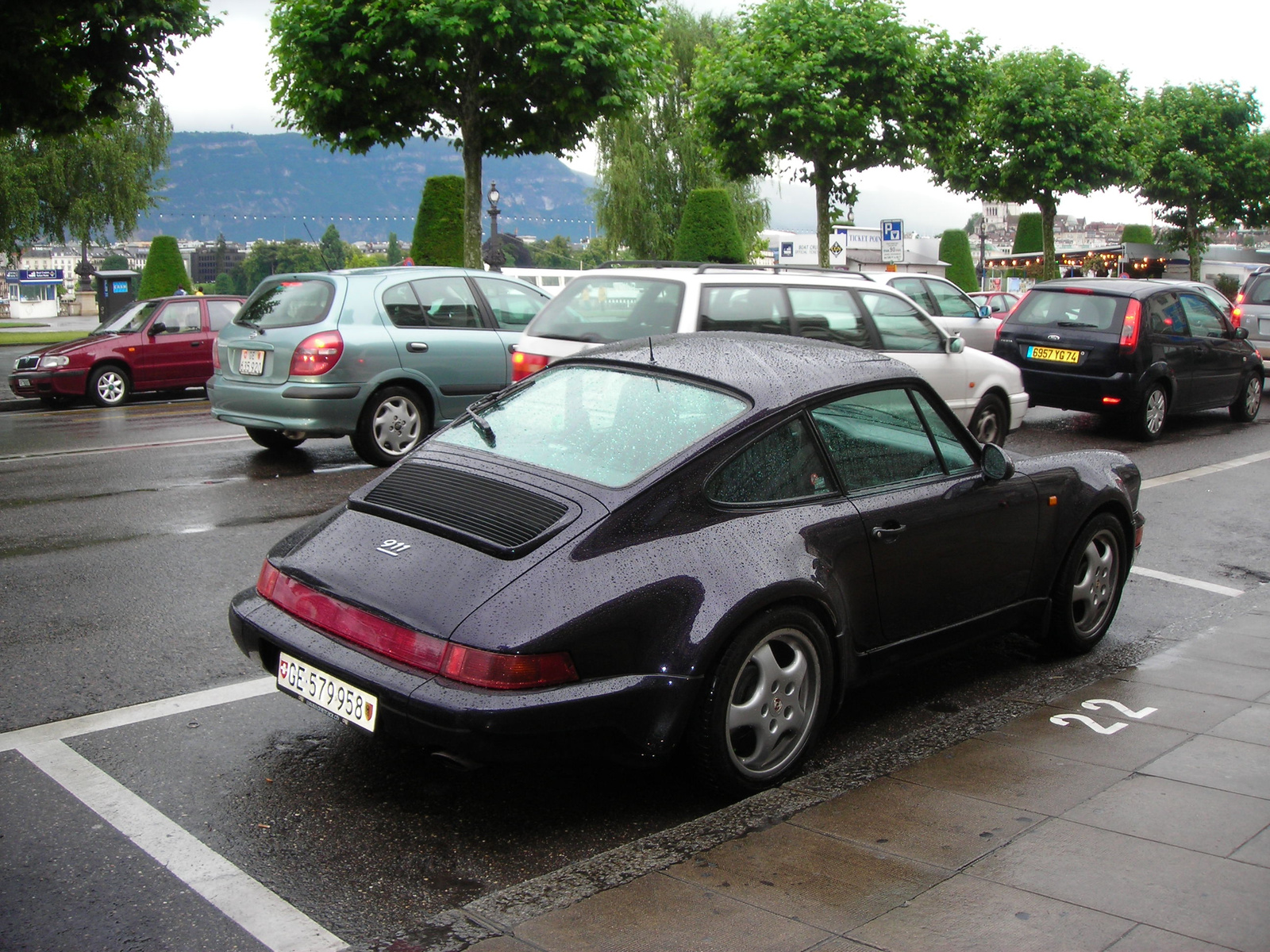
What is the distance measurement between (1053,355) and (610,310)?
6528mm

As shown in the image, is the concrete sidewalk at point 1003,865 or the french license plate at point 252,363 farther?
the french license plate at point 252,363

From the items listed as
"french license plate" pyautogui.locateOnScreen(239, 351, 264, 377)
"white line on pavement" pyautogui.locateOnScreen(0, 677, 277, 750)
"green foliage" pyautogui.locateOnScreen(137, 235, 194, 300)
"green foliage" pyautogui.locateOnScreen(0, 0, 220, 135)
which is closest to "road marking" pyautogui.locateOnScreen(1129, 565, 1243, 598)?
"white line on pavement" pyautogui.locateOnScreen(0, 677, 277, 750)

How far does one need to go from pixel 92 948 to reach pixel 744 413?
98.8 inches

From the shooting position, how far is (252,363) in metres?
10.4

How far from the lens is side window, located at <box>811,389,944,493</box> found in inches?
175

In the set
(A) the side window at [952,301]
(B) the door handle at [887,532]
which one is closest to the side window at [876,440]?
(B) the door handle at [887,532]

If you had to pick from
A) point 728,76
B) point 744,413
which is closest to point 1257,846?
point 744,413

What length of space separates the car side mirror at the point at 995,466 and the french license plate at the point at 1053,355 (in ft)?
29.8

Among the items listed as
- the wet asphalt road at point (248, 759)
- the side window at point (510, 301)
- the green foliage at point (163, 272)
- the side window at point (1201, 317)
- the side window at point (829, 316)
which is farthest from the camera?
the green foliage at point (163, 272)

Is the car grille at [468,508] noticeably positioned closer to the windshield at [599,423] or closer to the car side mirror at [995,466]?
the windshield at [599,423]

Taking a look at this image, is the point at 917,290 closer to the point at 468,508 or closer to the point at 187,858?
the point at 468,508

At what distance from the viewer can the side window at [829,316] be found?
30.8ft

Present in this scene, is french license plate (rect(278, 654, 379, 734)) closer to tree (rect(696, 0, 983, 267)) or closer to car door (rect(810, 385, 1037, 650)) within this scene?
car door (rect(810, 385, 1037, 650))

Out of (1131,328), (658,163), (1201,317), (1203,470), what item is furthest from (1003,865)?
(658,163)
